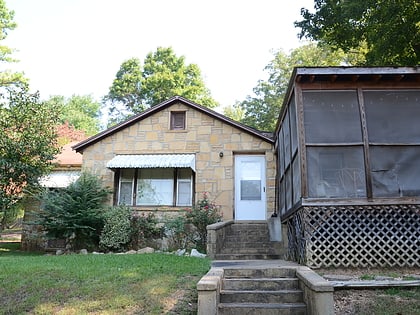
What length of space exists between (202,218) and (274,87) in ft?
66.5

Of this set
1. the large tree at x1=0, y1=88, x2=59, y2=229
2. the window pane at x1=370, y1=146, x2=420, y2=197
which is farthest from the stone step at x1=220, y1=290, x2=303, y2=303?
the large tree at x1=0, y1=88, x2=59, y2=229

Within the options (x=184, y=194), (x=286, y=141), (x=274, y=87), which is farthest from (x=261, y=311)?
(x=274, y=87)

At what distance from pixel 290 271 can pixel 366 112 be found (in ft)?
12.2

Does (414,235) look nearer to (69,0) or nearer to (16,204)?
(69,0)

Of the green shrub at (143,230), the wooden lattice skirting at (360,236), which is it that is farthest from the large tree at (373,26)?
the green shrub at (143,230)

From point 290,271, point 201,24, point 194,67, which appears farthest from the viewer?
point 194,67

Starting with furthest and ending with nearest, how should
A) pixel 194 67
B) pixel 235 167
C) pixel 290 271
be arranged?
pixel 194 67
pixel 235 167
pixel 290 271

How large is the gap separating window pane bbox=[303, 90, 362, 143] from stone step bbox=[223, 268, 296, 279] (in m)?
2.69

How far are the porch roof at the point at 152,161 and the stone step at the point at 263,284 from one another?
664cm

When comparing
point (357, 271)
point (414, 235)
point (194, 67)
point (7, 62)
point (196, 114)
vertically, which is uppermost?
point (194, 67)

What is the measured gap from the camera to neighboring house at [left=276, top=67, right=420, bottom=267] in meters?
7.27

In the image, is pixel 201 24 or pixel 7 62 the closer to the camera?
pixel 201 24

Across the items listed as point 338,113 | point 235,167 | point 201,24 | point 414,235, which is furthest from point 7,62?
point 414,235

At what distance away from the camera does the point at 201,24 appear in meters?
14.2
